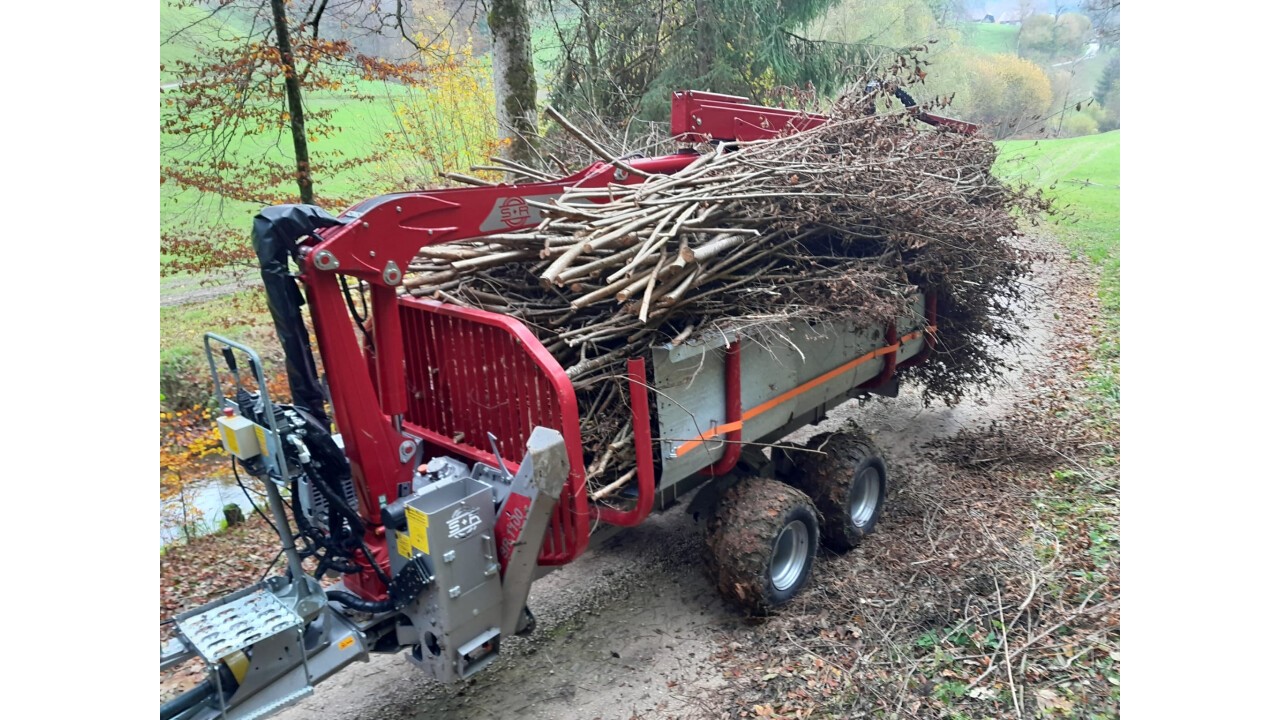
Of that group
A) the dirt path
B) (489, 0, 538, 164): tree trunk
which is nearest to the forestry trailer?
the dirt path

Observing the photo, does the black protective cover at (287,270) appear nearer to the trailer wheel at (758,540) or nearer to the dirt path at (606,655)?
the dirt path at (606,655)

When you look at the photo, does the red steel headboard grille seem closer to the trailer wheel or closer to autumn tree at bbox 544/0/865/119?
the trailer wheel

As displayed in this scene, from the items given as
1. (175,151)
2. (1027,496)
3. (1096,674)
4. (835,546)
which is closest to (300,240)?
(835,546)

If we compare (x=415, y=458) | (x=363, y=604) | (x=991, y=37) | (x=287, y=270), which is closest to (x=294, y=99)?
(x=287, y=270)

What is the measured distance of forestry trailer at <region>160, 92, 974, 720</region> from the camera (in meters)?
3.18

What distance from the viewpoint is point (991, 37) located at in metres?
31.7

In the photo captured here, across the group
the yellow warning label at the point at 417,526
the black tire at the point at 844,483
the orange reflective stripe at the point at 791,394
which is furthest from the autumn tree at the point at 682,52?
the yellow warning label at the point at 417,526

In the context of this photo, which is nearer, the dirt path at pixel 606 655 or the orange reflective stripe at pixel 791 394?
the dirt path at pixel 606 655

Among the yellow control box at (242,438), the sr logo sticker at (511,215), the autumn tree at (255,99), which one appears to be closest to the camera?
the yellow control box at (242,438)

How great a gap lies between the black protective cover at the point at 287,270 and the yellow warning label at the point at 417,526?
810 millimetres

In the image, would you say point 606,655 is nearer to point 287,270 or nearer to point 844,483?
point 844,483

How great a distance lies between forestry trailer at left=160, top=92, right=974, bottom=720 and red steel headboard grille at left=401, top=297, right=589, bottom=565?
0.04 ft

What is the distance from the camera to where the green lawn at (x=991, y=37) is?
99.1 ft

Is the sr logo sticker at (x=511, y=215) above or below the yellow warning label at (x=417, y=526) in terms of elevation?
above
